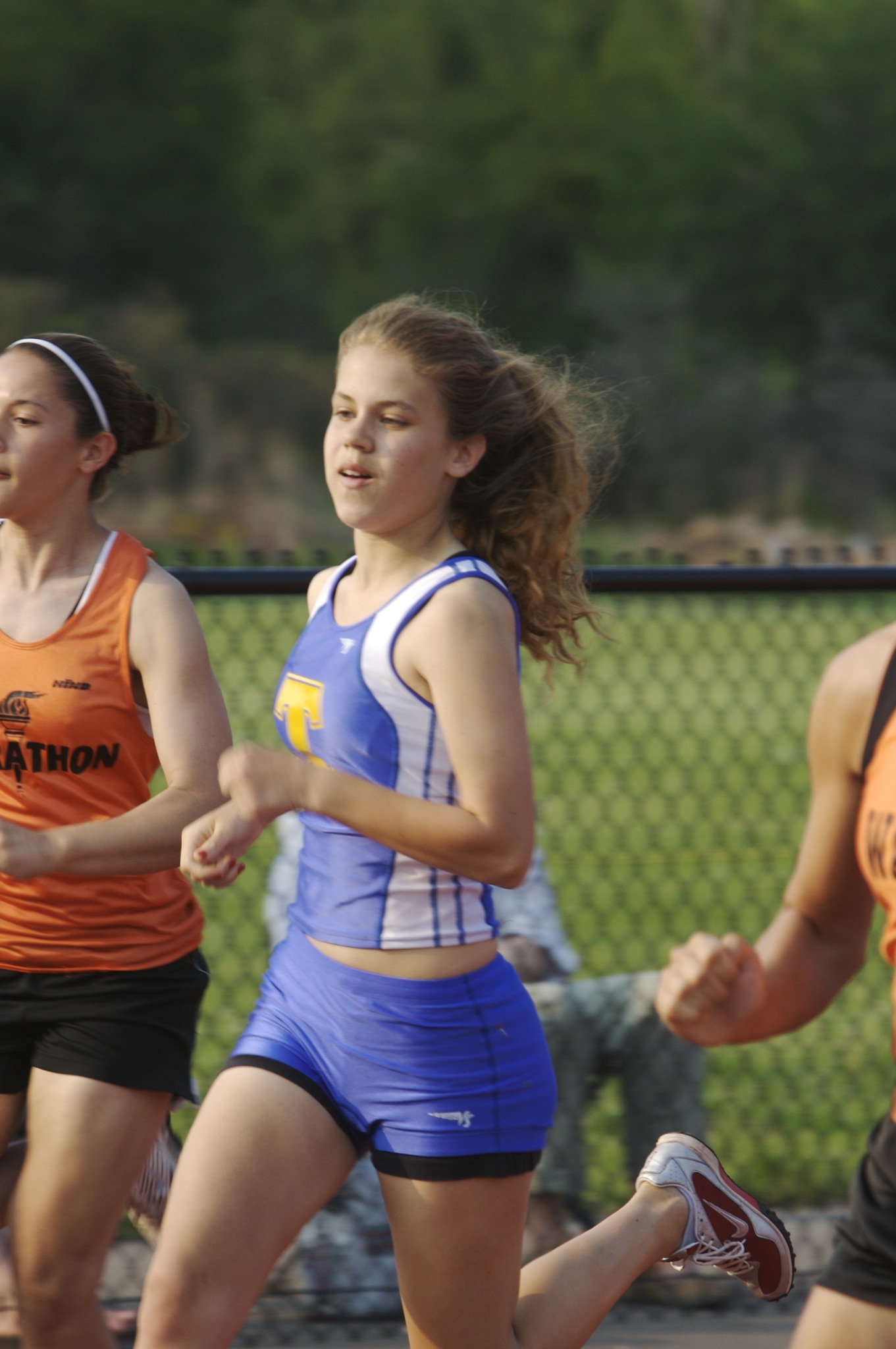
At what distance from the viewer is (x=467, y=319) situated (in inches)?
100

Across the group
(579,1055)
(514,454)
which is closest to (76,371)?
(514,454)

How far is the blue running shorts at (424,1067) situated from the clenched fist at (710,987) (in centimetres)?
37

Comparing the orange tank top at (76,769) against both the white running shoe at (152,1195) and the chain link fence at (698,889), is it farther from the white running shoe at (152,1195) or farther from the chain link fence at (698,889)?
the chain link fence at (698,889)

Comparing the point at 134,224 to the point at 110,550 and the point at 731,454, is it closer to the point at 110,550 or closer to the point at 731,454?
the point at 731,454

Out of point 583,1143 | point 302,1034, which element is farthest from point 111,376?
point 583,1143

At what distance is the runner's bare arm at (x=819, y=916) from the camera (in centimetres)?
201

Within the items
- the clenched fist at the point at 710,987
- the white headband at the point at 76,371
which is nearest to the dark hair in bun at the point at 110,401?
the white headband at the point at 76,371

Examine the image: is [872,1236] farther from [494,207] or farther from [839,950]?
[494,207]

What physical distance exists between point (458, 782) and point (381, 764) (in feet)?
0.37

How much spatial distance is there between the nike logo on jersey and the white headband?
127 cm

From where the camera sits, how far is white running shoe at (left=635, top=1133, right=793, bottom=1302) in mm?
2715

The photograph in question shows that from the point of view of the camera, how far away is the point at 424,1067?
2.27 meters

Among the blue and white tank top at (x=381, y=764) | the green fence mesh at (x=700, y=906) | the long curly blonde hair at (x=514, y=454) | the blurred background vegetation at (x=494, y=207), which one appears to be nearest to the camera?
the blue and white tank top at (x=381, y=764)

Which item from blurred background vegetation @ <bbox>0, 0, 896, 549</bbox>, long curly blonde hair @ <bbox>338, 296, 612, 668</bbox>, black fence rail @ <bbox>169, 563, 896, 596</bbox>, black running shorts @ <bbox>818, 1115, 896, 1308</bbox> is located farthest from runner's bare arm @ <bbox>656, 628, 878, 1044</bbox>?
blurred background vegetation @ <bbox>0, 0, 896, 549</bbox>
